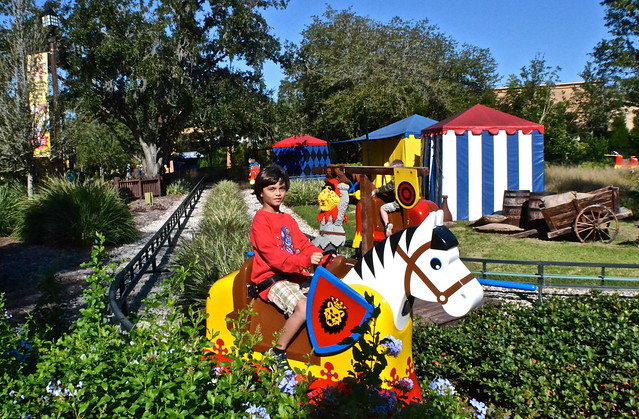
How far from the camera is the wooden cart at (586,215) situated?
11.0m

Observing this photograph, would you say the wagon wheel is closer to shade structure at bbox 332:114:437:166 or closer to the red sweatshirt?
shade structure at bbox 332:114:437:166

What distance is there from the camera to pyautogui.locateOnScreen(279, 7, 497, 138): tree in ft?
104

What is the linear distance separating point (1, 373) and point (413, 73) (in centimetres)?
3404

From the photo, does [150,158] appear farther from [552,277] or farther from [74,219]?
[552,277]

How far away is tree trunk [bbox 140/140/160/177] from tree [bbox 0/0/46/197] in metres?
11.6

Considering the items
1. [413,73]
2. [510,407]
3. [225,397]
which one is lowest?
[510,407]

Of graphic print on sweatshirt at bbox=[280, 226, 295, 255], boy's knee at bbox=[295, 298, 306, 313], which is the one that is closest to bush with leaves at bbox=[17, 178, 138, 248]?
graphic print on sweatshirt at bbox=[280, 226, 295, 255]

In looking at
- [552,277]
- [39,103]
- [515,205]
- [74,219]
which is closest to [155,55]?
[39,103]

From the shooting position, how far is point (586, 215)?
36.4 ft

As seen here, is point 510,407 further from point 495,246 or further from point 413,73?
point 413,73

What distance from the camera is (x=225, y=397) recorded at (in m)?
2.21

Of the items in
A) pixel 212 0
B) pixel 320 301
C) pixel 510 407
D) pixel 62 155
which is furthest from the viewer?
pixel 212 0

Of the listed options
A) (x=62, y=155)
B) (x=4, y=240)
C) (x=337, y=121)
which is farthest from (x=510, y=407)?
(x=337, y=121)

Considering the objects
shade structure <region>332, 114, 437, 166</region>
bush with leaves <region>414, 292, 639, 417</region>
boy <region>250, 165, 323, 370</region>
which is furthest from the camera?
shade structure <region>332, 114, 437, 166</region>
